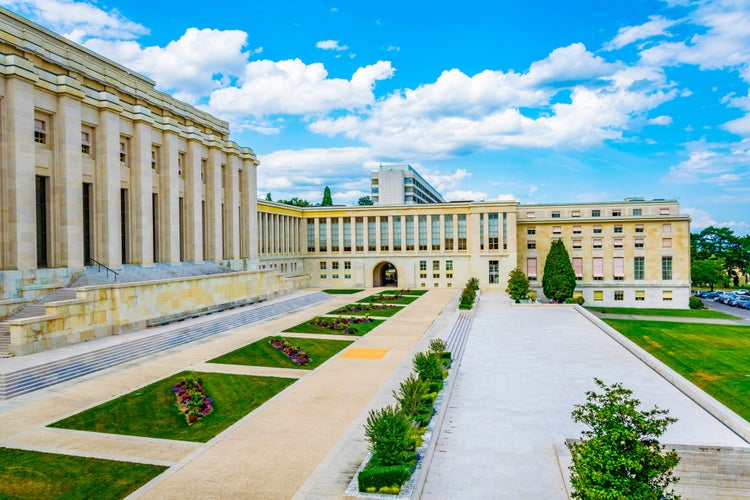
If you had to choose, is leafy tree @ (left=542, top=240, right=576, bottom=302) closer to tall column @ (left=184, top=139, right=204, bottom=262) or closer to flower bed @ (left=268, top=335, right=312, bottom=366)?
flower bed @ (left=268, top=335, right=312, bottom=366)

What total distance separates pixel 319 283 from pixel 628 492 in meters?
66.0

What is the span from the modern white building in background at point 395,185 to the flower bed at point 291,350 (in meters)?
83.3

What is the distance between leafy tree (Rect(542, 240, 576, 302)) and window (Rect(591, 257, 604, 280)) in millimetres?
9082

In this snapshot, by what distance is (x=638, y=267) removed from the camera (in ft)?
217

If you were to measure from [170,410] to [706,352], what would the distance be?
34442 millimetres

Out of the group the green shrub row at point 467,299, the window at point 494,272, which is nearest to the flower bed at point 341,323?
the green shrub row at point 467,299

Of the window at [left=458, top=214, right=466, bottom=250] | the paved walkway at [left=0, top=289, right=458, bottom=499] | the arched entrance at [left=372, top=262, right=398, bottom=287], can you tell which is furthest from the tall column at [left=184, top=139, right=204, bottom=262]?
the window at [left=458, top=214, right=466, bottom=250]

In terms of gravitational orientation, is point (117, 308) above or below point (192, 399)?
above

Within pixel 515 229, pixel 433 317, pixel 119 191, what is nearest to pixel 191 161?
pixel 119 191

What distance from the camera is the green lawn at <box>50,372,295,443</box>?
1747cm

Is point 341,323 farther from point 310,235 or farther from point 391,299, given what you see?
point 310,235

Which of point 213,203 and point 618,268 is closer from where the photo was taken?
point 213,203

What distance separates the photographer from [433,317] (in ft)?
143

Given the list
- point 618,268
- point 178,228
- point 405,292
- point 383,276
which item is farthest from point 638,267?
point 178,228
